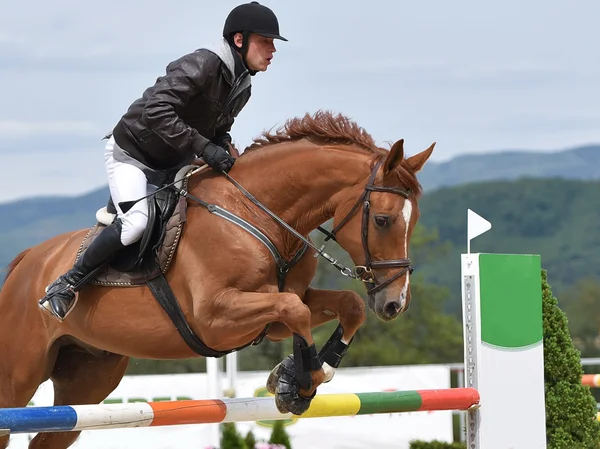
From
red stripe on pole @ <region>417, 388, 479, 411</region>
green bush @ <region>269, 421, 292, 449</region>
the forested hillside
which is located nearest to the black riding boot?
red stripe on pole @ <region>417, 388, 479, 411</region>

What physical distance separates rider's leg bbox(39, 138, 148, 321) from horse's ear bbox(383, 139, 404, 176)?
1017mm

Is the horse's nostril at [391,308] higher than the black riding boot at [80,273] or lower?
lower

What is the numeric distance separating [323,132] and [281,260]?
1.87 ft

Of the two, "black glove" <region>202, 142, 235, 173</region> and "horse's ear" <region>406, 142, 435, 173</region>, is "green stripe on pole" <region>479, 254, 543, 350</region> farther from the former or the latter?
"black glove" <region>202, 142, 235, 173</region>

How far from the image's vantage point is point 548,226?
5359 centimetres

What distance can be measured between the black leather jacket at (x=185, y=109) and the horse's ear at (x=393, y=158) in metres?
0.75

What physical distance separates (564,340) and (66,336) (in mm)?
2413

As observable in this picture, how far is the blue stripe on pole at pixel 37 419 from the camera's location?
329 centimetres

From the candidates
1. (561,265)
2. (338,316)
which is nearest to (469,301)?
(338,316)

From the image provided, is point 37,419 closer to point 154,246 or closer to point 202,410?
point 202,410

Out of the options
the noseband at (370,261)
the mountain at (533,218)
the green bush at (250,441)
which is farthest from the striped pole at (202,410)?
the mountain at (533,218)

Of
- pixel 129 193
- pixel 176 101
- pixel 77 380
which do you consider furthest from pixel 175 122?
pixel 77 380

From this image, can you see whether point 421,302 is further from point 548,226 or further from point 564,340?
point 548,226

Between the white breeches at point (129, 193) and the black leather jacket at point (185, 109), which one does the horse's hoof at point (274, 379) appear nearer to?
the white breeches at point (129, 193)
